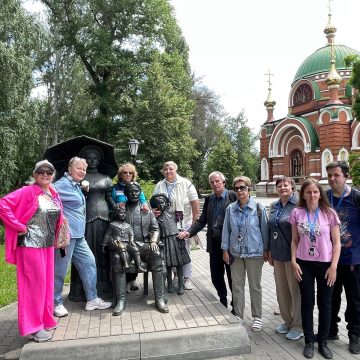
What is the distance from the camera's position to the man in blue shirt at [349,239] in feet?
13.9

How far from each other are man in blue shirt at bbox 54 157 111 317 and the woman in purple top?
2481 millimetres

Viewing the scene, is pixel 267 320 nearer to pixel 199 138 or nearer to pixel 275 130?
pixel 275 130

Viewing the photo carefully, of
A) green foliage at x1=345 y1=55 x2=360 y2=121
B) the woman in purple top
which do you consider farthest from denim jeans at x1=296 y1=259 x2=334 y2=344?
green foliage at x1=345 y1=55 x2=360 y2=121

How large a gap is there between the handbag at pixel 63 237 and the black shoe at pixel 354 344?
337 cm

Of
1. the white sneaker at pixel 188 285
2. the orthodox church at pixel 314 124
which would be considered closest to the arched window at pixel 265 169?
the orthodox church at pixel 314 124

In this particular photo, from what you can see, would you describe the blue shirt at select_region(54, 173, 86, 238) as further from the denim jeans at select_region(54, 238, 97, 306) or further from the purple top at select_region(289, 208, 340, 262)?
the purple top at select_region(289, 208, 340, 262)

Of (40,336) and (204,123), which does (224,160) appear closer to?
(204,123)

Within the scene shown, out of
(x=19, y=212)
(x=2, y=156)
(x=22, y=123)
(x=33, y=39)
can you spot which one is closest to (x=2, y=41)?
(x=33, y=39)

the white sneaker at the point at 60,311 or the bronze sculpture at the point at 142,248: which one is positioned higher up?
the bronze sculpture at the point at 142,248

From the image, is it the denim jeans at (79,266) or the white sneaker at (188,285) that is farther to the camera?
the white sneaker at (188,285)

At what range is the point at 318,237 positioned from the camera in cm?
407

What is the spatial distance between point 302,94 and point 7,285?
31983 millimetres

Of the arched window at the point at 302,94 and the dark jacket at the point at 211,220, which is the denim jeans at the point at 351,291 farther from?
the arched window at the point at 302,94

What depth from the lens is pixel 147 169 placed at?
69.9 feet
